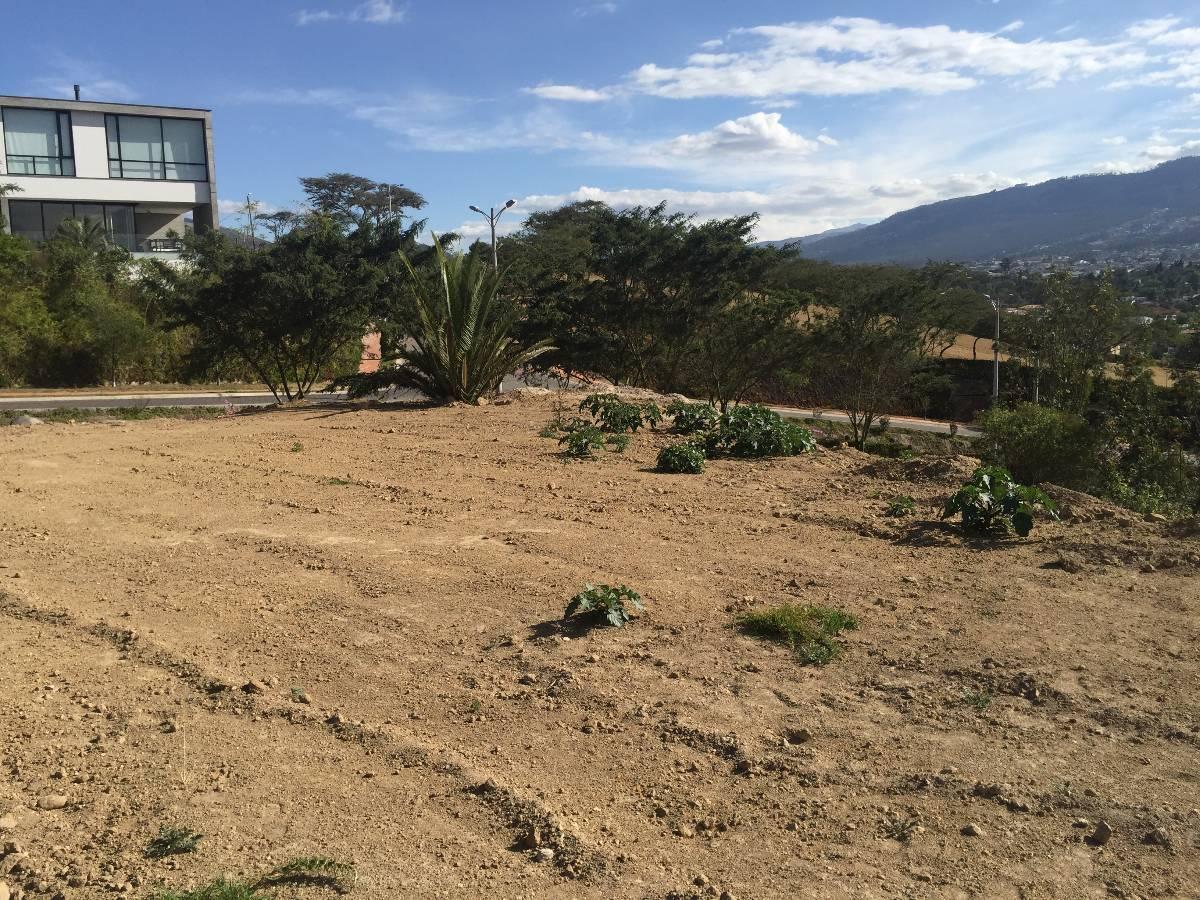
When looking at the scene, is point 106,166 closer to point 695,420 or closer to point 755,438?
point 695,420

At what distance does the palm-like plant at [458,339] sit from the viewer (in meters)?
12.1

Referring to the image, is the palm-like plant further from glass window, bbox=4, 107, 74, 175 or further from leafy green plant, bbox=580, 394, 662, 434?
glass window, bbox=4, 107, 74, 175

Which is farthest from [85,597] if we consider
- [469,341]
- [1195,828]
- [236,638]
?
[469,341]

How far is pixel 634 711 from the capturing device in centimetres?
364

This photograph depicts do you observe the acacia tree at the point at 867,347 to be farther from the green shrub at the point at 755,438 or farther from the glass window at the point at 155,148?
the glass window at the point at 155,148

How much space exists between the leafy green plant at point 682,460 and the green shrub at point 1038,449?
24.9ft

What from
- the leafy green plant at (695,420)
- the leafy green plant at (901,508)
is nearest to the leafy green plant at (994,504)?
the leafy green plant at (901,508)

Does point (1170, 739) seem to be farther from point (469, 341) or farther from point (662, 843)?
point (469, 341)

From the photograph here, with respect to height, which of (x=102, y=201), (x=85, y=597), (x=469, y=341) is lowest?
(x=85, y=597)

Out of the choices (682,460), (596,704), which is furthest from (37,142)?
(596,704)

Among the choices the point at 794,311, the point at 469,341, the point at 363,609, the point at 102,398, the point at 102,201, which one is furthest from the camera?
the point at 102,201

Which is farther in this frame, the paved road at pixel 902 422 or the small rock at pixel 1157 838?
the paved road at pixel 902 422

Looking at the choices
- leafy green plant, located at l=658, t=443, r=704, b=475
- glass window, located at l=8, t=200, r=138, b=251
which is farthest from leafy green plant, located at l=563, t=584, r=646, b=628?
glass window, located at l=8, t=200, r=138, b=251

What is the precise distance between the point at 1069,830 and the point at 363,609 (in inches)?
126
